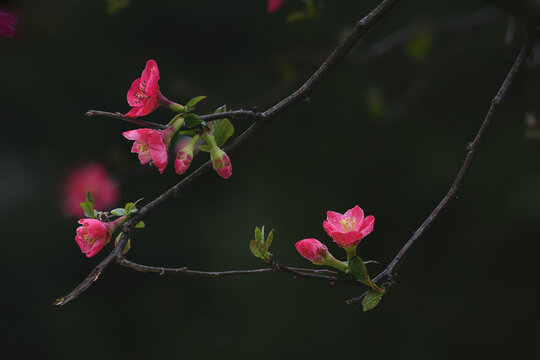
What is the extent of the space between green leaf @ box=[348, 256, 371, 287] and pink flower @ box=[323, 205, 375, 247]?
0.03m

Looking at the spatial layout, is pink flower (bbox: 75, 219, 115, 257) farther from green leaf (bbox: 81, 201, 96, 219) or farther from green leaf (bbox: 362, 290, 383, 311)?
green leaf (bbox: 362, 290, 383, 311)

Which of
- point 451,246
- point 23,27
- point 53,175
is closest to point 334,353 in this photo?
point 451,246

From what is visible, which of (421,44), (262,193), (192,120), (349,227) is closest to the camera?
(192,120)

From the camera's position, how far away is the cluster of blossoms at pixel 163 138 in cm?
55

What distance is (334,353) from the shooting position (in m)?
2.13

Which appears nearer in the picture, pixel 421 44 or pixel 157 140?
pixel 157 140

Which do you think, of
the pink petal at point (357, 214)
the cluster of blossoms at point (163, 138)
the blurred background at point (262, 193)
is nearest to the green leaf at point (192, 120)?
the cluster of blossoms at point (163, 138)

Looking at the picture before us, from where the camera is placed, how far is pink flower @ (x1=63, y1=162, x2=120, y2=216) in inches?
58.4

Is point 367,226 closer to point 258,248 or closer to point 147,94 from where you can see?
point 258,248

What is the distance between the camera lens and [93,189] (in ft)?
4.48

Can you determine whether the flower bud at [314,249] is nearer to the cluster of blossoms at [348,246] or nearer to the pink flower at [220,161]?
the cluster of blossoms at [348,246]

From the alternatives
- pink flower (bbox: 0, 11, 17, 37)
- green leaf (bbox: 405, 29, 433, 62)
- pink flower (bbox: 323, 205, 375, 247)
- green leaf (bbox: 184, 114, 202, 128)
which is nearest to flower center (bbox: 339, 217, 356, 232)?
pink flower (bbox: 323, 205, 375, 247)

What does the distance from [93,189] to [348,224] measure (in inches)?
32.9

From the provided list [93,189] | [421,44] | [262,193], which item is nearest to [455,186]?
[421,44]
